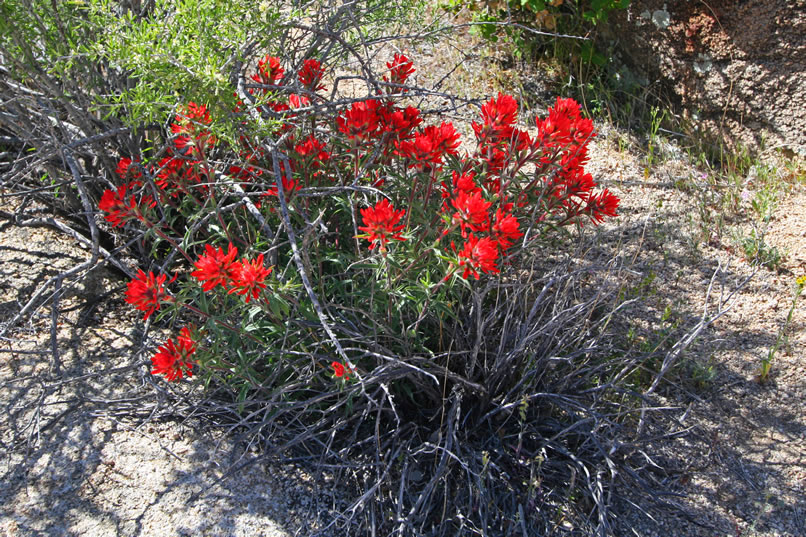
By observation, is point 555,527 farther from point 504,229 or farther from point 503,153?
point 503,153

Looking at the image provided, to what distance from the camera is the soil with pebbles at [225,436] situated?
201 centimetres

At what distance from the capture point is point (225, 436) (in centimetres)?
221

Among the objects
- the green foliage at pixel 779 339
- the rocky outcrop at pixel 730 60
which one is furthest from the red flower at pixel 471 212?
the rocky outcrop at pixel 730 60

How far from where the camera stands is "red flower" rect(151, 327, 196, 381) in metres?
1.80

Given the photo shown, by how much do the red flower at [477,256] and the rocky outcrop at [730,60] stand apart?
8.33 feet

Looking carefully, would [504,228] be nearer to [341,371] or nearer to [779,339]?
[341,371]

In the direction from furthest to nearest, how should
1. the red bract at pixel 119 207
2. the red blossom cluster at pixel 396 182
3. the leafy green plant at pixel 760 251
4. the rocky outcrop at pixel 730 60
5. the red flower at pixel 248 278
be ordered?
the rocky outcrop at pixel 730 60 → the leafy green plant at pixel 760 251 → the red bract at pixel 119 207 → the red blossom cluster at pixel 396 182 → the red flower at pixel 248 278

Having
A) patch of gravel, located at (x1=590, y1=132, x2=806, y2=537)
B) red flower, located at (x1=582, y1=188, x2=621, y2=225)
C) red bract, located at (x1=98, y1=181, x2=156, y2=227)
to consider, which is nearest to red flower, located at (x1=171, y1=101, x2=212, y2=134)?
red bract, located at (x1=98, y1=181, x2=156, y2=227)

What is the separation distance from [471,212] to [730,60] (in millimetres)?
2606

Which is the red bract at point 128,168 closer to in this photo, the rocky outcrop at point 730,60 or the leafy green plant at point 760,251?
the leafy green plant at point 760,251

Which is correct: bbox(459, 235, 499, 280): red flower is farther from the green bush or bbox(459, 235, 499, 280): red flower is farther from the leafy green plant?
the leafy green plant

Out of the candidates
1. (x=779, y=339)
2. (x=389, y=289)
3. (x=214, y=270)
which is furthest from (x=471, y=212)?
(x=779, y=339)

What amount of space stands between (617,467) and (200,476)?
132cm

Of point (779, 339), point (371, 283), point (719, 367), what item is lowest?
point (719, 367)
